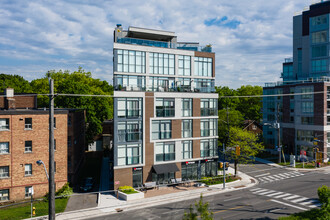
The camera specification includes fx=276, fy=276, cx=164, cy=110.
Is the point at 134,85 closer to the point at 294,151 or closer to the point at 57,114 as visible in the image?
the point at 57,114

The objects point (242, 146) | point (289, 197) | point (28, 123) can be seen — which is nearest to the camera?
point (289, 197)

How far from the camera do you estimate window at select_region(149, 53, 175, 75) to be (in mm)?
40156

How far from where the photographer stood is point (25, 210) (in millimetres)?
29875

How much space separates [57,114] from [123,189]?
42.6ft

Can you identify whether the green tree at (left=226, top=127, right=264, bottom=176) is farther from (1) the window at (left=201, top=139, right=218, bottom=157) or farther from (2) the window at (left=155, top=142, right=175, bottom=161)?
(2) the window at (left=155, top=142, right=175, bottom=161)

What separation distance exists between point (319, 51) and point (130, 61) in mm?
46429

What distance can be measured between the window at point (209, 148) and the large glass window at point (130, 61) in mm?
14628

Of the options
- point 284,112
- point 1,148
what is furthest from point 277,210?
point 284,112


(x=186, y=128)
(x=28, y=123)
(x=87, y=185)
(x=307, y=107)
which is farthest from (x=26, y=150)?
(x=307, y=107)

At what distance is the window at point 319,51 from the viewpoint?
61031 millimetres

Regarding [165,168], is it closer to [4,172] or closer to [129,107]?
[129,107]

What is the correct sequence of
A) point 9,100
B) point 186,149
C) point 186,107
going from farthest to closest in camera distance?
point 186,107
point 186,149
point 9,100

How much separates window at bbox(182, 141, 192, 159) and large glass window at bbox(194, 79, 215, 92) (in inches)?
327

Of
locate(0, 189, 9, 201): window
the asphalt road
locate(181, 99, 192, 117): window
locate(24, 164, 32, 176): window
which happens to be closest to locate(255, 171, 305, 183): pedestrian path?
the asphalt road
